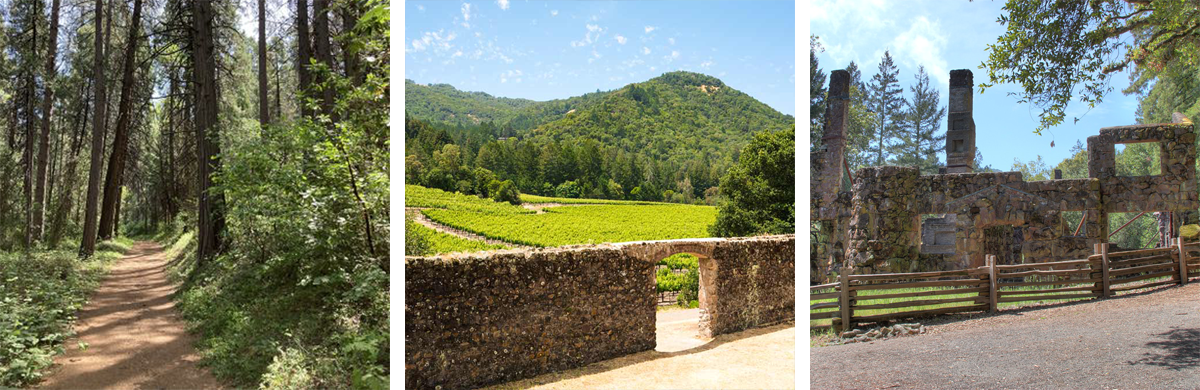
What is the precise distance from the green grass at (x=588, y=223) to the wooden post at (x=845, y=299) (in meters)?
3.37

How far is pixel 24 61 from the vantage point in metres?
13.1

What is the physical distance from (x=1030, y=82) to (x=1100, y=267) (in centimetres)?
458

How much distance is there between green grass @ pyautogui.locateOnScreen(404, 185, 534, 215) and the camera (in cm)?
362

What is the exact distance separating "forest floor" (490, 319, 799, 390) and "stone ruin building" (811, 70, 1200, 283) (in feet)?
16.7

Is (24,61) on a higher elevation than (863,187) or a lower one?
higher

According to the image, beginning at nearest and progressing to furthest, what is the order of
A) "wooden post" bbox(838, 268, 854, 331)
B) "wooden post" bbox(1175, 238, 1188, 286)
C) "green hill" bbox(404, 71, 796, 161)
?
"green hill" bbox(404, 71, 796, 161)
"wooden post" bbox(838, 268, 854, 331)
"wooden post" bbox(1175, 238, 1188, 286)

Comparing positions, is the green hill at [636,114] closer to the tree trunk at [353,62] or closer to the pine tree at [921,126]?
the tree trunk at [353,62]

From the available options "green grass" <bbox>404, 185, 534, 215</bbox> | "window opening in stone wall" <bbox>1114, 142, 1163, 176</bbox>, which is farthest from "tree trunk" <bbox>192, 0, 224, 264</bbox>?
"window opening in stone wall" <bbox>1114, 142, 1163, 176</bbox>

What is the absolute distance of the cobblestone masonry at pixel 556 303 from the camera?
5.39 metres

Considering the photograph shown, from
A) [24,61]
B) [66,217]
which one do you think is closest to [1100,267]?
[24,61]

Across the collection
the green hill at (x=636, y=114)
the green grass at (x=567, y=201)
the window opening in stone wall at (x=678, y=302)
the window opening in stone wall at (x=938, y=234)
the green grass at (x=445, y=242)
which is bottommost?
the window opening in stone wall at (x=678, y=302)

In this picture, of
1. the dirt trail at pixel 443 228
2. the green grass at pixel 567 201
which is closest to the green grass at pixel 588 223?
the dirt trail at pixel 443 228

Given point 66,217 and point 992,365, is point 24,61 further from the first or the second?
point 992,365

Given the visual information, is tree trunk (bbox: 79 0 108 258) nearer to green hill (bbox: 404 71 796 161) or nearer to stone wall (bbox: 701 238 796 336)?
stone wall (bbox: 701 238 796 336)
